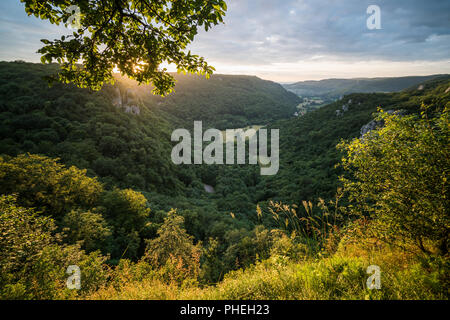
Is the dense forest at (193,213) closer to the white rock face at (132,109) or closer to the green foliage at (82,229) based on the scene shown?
the green foliage at (82,229)

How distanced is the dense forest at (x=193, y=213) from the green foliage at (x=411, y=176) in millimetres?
20

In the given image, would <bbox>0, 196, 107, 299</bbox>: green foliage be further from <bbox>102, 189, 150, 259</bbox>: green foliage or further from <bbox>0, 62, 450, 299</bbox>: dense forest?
<bbox>102, 189, 150, 259</bbox>: green foliage

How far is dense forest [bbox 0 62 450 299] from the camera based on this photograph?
2.53m

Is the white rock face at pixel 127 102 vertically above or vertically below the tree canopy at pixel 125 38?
above

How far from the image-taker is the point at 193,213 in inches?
950

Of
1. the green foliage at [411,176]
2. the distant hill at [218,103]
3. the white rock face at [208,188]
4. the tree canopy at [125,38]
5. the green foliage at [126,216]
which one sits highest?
the distant hill at [218,103]

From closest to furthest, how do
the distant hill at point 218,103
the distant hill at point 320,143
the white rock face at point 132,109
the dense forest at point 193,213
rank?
the dense forest at point 193,213
the distant hill at point 320,143
the white rock face at point 132,109
the distant hill at point 218,103

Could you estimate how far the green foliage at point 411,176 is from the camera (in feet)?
7.93

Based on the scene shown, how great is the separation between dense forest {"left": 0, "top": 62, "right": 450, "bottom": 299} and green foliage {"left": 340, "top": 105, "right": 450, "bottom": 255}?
2 cm

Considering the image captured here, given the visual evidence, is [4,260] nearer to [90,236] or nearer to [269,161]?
[90,236]

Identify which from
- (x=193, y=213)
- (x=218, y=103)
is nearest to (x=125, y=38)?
(x=193, y=213)

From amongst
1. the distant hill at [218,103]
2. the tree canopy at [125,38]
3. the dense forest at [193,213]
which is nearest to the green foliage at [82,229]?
the dense forest at [193,213]

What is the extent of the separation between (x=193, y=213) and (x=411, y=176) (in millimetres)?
23697

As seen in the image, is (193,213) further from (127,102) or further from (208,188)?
(127,102)
